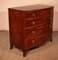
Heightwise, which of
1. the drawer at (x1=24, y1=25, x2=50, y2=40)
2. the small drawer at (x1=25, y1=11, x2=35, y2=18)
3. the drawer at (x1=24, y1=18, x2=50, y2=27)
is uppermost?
the small drawer at (x1=25, y1=11, x2=35, y2=18)

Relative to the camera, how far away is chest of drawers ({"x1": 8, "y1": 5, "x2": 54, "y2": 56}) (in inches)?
110

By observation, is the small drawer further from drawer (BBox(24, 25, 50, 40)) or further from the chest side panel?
drawer (BBox(24, 25, 50, 40))

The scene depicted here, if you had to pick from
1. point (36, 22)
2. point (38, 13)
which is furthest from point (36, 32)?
point (38, 13)

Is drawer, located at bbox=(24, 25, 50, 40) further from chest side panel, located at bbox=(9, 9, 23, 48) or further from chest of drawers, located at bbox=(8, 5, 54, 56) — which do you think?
chest side panel, located at bbox=(9, 9, 23, 48)

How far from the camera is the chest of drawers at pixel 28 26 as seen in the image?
280 centimetres

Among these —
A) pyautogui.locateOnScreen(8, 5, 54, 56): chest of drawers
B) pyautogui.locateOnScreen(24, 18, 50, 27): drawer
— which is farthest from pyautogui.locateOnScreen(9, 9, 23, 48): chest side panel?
pyautogui.locateOnScreen(24, 18, 50, 27): drawer

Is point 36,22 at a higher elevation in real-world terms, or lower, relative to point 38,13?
lower

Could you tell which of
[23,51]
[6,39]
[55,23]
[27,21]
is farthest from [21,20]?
[55,23]

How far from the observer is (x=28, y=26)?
2.85m

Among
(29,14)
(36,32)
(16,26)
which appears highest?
(29,14)

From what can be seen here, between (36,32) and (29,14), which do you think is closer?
(29,14)

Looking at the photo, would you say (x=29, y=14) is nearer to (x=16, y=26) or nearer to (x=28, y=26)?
(x=28, y=26)

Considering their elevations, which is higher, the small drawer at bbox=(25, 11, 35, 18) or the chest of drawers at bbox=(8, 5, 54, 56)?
the small drawer at bbox=(25, 11, 35, 18)

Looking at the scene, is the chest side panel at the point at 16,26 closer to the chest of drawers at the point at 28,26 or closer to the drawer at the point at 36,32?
the chest of drawers at the point at 28,26
